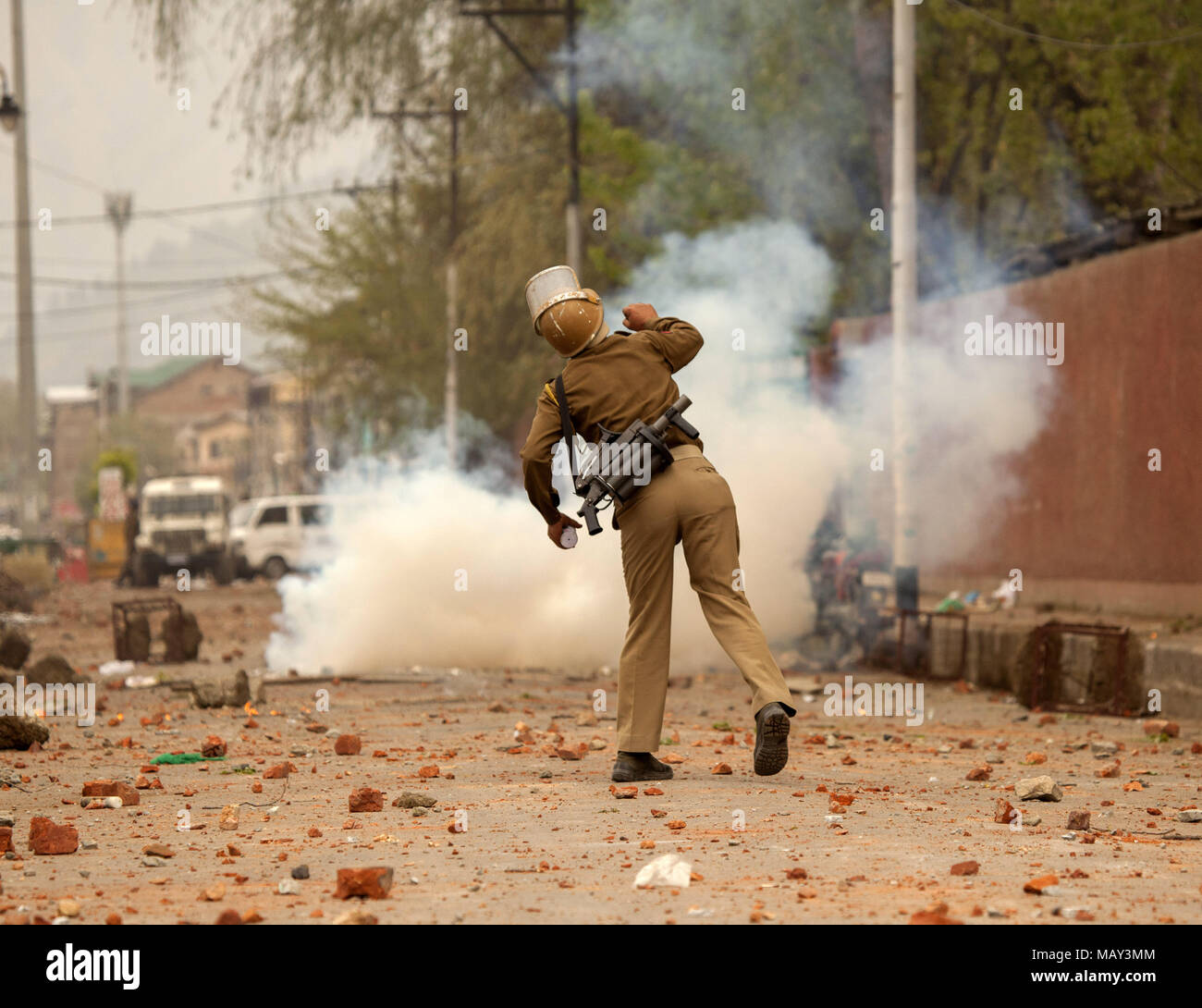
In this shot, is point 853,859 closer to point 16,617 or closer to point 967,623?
point 967,623

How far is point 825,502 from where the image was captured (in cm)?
1393

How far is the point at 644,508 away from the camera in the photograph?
6.48 metres

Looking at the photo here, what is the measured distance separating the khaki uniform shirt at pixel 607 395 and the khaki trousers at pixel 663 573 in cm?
25

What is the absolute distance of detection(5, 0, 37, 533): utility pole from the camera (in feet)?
103

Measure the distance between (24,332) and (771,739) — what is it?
2904 cm

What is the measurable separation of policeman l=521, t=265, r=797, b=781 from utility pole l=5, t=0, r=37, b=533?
26.1 meters

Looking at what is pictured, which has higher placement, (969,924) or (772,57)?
(772,57)

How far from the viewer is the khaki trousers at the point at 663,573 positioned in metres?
6.45

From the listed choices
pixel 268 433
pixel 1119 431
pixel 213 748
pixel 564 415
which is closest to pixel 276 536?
pixel 1119 431

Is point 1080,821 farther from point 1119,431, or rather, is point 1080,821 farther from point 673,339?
point 1119,431

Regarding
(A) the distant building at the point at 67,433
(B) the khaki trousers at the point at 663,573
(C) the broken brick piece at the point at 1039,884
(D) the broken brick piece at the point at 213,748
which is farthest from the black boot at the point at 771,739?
(A) the distant building at the point at 67,433

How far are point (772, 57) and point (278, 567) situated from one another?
17.4m
